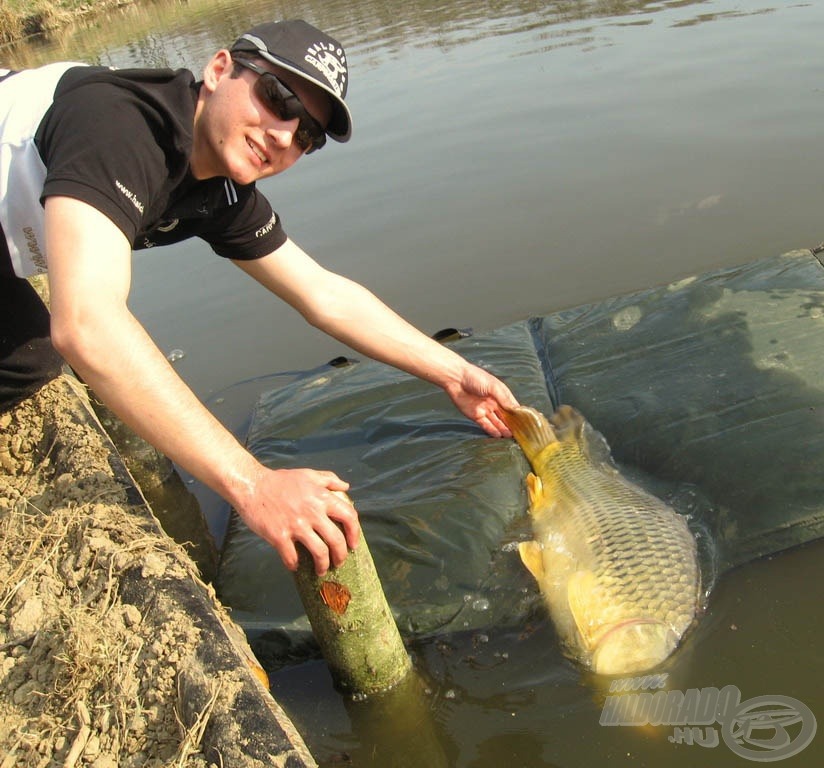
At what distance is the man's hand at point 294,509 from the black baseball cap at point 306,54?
119 cm

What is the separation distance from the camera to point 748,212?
244 inches

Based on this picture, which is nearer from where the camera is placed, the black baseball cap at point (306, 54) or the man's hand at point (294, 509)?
the man's hand at point (294, 509)

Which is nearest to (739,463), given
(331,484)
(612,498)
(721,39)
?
(612,498)

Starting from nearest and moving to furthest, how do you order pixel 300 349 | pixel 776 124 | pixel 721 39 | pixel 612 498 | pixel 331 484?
pixel 331 484 → pixel 612 498 → pixel 300 349 → pixel 776 124 → pixel 721 39

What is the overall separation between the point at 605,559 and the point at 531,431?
77 cm

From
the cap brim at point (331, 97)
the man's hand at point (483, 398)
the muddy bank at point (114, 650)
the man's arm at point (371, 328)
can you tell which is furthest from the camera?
the man's hand at point (483, 398)

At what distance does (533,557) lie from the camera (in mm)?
3271

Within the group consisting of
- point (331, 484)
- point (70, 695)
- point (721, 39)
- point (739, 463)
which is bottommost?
point (721, 39)

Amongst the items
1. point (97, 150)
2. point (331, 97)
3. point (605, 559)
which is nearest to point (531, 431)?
point (605, 559)

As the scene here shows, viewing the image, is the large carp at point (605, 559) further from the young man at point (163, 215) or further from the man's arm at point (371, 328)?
the young man at point (163, 215)

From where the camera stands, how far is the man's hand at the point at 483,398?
3.84 m

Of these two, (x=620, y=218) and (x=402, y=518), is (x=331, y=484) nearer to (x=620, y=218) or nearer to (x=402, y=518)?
(x=402, y=518)

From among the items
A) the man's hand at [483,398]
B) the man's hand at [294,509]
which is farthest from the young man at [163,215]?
the man's hand at [483,398]

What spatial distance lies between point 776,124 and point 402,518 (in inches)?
225
